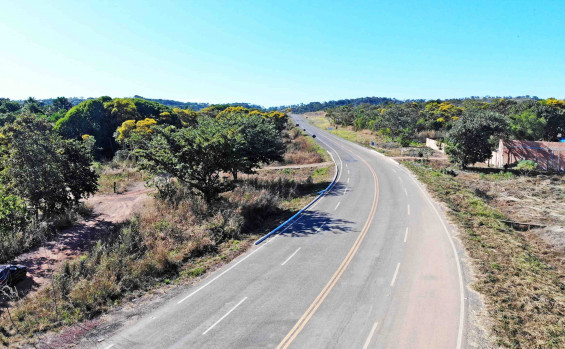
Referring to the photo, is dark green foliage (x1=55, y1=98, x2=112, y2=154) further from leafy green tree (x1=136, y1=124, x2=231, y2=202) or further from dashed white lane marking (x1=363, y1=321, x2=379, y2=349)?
dashed white lane marking (x1=363, y1=321, x2=379, y2=349)

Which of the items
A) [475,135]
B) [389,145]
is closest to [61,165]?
[475,135]

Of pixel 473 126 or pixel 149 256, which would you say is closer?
pixel 149 256

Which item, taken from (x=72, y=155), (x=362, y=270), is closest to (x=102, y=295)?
(x=362, y=270)

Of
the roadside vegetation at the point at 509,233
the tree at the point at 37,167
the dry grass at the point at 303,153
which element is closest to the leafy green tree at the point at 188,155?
the tree at the point at 37,167

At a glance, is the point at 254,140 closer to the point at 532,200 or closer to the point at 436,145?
the point at 532,200

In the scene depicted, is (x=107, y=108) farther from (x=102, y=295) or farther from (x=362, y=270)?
(x=362, y=270)

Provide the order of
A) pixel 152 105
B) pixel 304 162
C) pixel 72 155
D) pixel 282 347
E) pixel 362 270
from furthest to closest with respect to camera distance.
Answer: pixel 152 105 < pixel 304 162 < pixel 72 155 < pixel 362 270 < pixel 282 347

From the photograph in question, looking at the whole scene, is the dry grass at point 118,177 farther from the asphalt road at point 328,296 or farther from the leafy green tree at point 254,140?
the asphalt road at point 328,296
